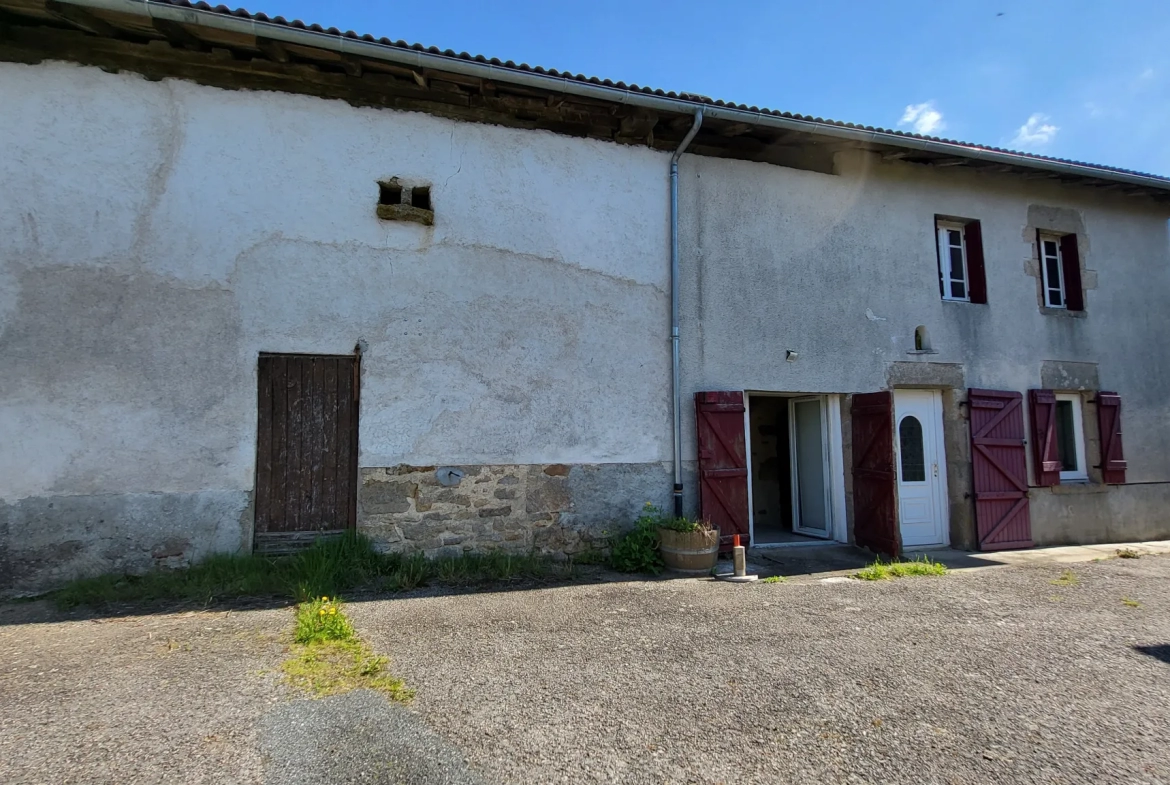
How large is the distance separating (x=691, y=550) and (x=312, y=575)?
332 centimetres

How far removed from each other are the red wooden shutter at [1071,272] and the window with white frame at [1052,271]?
0.04 meters

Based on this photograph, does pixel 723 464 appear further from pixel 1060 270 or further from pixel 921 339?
pixel 1060 270

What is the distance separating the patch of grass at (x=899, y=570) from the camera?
5602 mm

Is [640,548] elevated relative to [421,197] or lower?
lower

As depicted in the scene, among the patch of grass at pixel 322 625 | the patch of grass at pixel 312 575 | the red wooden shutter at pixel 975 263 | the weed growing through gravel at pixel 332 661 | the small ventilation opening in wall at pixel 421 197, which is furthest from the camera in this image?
the red wooden shutter at pixel 975 263

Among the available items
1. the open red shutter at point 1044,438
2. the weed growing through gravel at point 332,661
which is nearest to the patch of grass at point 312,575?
the weed growing through gravel at point 332,661

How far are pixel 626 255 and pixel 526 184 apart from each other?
4.13 feet

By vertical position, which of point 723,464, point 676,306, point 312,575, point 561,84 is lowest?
point 312,575

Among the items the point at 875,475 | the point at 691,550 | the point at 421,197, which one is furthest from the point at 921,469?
the point at 421,197

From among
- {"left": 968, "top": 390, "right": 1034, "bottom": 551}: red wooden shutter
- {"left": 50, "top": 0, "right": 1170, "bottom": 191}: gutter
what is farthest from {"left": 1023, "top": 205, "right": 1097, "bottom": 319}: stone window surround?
{"left": 968, "top": 390, "right": 1034, "bottom": 551}: red wooden shutter

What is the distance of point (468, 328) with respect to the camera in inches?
222

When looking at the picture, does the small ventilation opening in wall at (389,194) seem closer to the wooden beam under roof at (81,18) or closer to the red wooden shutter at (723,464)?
the wooden beam under roof at (81,18)

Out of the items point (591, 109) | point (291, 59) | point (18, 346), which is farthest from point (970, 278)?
point (18, 346)

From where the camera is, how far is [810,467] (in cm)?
764
